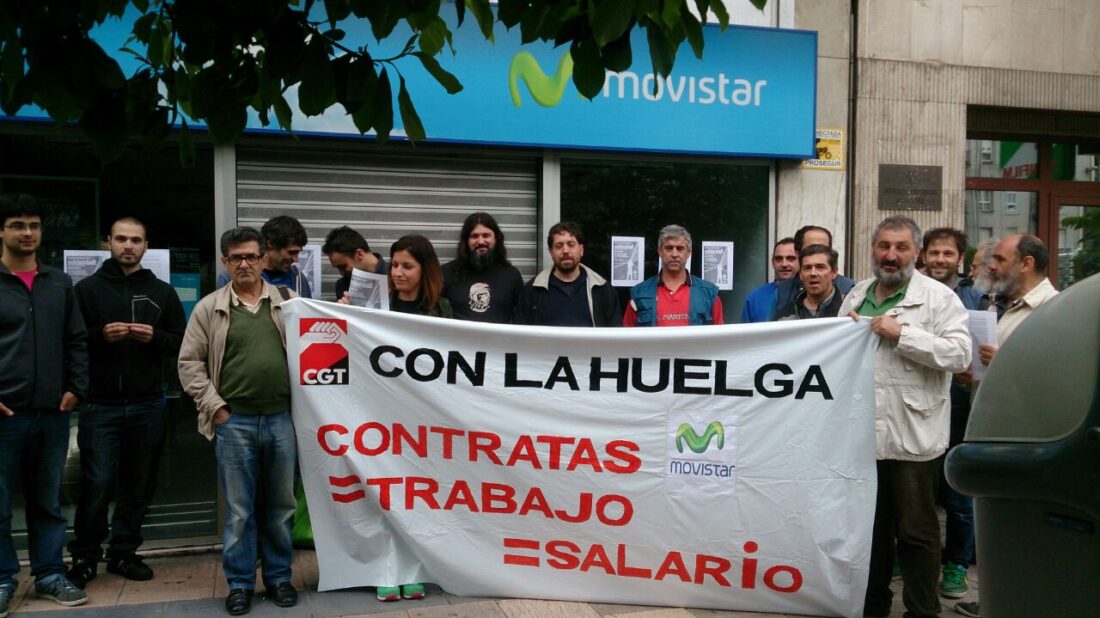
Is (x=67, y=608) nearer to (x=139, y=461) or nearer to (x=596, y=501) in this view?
(x=139, y=461)

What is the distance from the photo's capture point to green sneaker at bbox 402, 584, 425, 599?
523cm

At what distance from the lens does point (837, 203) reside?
7.97 metres

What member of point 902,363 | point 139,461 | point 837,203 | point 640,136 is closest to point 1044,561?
point 902,363

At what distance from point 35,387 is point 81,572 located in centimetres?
119

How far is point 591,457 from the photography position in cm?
506

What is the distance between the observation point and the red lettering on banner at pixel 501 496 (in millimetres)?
5105

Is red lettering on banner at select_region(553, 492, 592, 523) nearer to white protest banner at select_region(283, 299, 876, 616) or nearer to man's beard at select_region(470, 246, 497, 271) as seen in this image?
white protest banner at select_region(283, 299, 876, 616)

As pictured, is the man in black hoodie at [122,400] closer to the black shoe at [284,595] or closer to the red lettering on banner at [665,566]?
the black shoe at [284,595]

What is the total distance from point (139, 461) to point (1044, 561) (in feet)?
17.1

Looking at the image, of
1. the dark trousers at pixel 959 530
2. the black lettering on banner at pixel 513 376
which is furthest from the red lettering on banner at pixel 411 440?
the dark trousers at pixel 959 530

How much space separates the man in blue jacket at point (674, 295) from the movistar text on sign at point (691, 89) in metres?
1.36

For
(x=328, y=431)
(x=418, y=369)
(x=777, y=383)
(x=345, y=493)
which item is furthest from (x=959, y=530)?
(x=328, y=431)

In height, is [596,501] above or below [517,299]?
below

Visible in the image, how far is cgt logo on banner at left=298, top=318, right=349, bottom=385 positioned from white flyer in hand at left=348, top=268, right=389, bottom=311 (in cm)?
43
